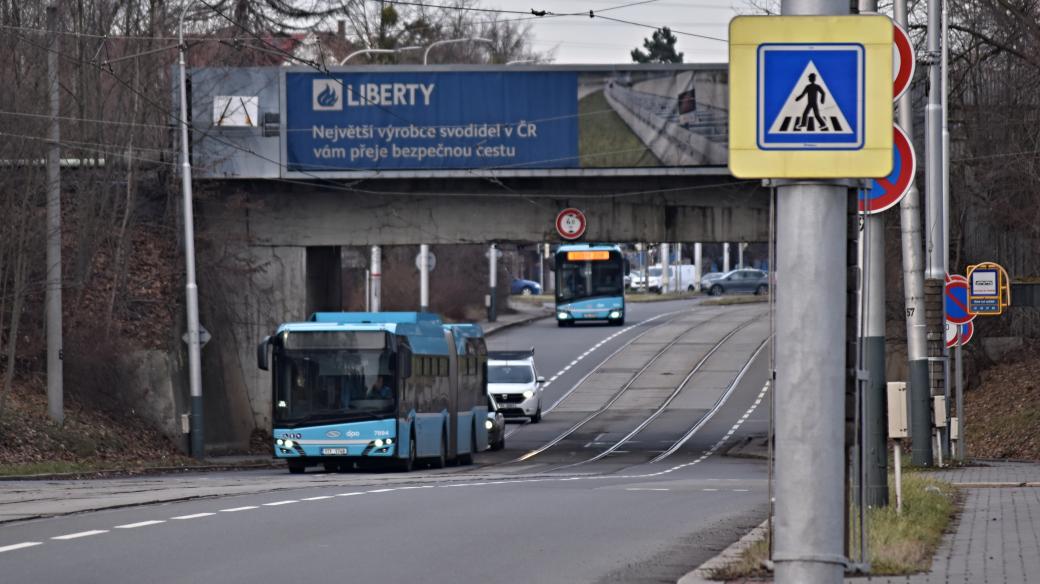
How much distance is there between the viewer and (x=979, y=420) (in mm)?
37656

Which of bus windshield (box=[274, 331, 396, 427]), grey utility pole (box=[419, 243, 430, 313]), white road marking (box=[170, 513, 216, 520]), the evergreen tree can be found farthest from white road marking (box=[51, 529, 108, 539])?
the evergreen tree

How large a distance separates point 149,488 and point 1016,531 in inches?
439

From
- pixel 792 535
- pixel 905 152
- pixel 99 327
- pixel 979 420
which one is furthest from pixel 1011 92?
pixel 792 535

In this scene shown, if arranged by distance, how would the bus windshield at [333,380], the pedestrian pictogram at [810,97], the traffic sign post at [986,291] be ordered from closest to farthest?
the pedestrian pictogram at [810,97], the traffic sign post at [986,291], the bus windshield at [333,380]

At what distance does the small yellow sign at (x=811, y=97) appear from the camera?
19.4ft

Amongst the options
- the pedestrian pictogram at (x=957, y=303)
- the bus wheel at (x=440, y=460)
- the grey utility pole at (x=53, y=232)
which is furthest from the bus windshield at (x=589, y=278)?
the pedestrian pictogram at (x=957, y=303)

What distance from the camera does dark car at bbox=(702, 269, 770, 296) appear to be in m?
100

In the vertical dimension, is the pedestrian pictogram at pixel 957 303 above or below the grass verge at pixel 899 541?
above

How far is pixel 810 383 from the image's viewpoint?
581cm

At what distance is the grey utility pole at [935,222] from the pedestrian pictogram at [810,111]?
67.8 ft

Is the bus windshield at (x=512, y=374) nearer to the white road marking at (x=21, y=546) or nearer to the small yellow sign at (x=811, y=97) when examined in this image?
the white road marking at (x=21, y=546)

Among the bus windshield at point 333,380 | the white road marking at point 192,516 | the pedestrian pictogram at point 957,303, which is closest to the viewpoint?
the white road marking at point 192,516

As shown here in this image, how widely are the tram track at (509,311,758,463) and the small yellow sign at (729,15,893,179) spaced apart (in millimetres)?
25399

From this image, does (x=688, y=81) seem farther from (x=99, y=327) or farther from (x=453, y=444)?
(x=99, y=327)
